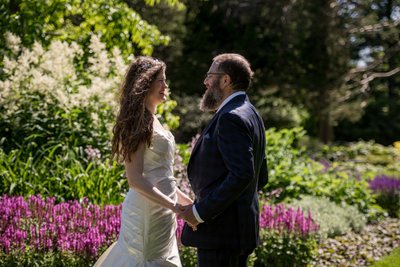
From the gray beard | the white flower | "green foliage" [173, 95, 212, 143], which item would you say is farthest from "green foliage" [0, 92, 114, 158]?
"green foliage" [173, 95, 212, 143]

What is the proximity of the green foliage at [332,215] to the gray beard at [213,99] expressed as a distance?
12.8 feet

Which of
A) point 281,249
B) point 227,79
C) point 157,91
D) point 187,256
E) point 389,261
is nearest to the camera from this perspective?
point 227,79

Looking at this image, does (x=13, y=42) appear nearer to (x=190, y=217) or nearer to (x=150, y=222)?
(x=150, y=222)

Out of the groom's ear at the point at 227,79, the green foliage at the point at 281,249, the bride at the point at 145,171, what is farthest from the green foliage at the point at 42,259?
the groom's ear at the point at 227,79

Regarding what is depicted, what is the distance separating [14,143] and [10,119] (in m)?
0.31

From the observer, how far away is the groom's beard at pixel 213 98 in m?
3.50

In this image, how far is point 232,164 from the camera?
125 inches

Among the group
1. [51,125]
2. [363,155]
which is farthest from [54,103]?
[363,155]

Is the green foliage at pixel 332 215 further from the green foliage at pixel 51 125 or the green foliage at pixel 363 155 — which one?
the green foliage at pixel 363 155

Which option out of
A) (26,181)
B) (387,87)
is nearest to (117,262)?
(26,181)

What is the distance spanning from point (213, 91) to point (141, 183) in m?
0.68

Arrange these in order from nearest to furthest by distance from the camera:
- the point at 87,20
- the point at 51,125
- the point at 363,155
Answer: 1. the point at 51,125
2. the point at 87,20
3. the point at 363,155

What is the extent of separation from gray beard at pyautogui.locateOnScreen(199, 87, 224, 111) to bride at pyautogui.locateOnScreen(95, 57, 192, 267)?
341 millimetres

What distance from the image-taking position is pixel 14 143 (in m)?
7.21
